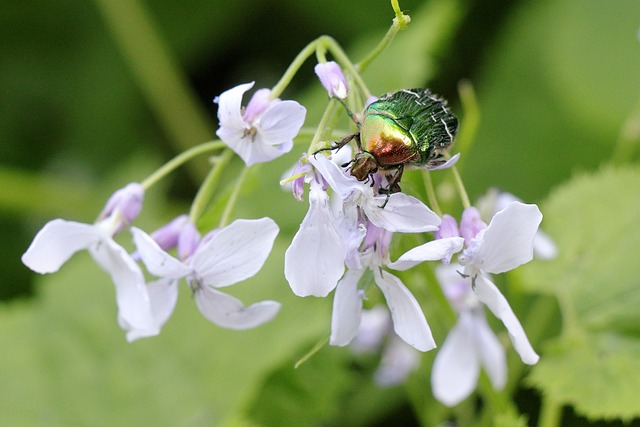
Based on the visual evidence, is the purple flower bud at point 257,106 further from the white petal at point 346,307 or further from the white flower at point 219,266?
the white petal at point 346,307

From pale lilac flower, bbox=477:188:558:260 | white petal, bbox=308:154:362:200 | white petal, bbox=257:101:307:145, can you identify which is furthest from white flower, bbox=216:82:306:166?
pale lilac flower, bbox=477:188:558:260

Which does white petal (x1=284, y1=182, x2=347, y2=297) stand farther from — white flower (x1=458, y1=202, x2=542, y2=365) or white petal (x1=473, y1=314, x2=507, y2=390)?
white petal (x1=473, y1=314, x2=507, y2=390)

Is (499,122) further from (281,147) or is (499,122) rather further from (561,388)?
(281,147)

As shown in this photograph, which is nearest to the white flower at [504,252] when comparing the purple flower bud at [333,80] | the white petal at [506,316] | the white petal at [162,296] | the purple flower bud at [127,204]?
the white petal at [506,316]

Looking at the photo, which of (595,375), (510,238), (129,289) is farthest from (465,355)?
(129,289)

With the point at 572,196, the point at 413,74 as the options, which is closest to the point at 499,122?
the point at 413,74

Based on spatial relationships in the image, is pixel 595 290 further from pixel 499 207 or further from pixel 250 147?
pixel 250 147
